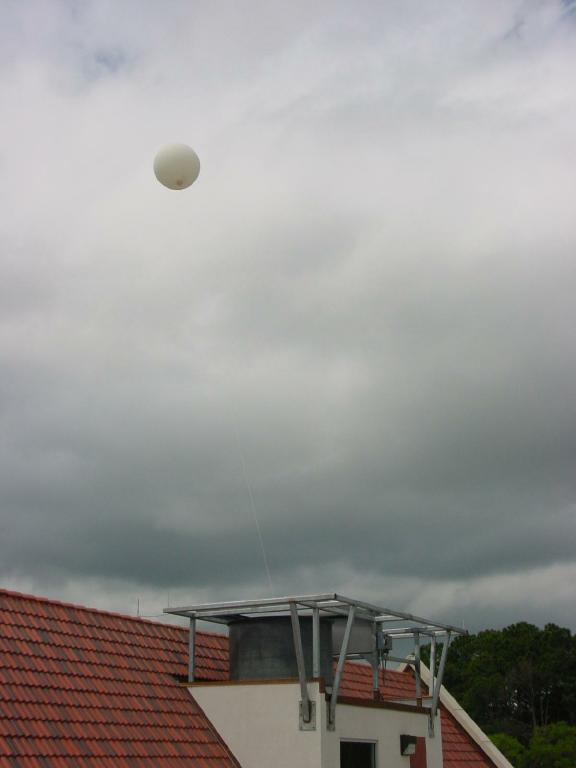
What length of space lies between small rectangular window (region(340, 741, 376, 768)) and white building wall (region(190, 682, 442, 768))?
137 millimetres

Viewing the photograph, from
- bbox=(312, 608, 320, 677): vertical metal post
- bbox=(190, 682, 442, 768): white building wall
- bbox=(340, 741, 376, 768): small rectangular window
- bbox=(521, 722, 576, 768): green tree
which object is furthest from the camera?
bbox=(521, 722, 576, 768): green tree

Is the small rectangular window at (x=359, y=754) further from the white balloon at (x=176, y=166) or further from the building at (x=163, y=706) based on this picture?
the white balloon at (x=176, y=166)

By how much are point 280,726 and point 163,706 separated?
6.77 feet

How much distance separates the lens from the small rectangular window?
16.1 metres

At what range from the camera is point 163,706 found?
15305 mm

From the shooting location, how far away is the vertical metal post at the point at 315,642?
48.6 feet

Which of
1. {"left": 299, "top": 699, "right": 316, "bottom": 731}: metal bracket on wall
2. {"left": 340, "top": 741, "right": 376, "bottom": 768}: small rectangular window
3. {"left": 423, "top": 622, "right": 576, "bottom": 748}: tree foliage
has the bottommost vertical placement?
{"left": 340, "top": 741, "right": 376, "bottom": 768}: small rectangular window

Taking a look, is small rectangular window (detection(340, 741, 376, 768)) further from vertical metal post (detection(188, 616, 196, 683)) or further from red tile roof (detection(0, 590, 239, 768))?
vertical metal post (detection(188, 616, 196, 683))

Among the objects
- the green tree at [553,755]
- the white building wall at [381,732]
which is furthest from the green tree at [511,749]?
the white building wall at [381,732]

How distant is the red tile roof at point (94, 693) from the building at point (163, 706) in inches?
0.9

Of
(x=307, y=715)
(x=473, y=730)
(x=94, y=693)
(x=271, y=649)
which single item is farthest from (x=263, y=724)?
(x=473, y=730)

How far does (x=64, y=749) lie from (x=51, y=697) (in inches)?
40.1

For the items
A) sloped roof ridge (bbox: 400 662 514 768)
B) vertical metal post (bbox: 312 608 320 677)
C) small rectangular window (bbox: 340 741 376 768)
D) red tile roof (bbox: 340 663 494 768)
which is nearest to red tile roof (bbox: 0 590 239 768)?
vertical metal post (bbox: 312 608 320 677)

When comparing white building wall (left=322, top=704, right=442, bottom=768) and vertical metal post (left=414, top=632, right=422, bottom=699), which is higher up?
vertical metal post (left=414, top=632, right=422, bottom=699)
